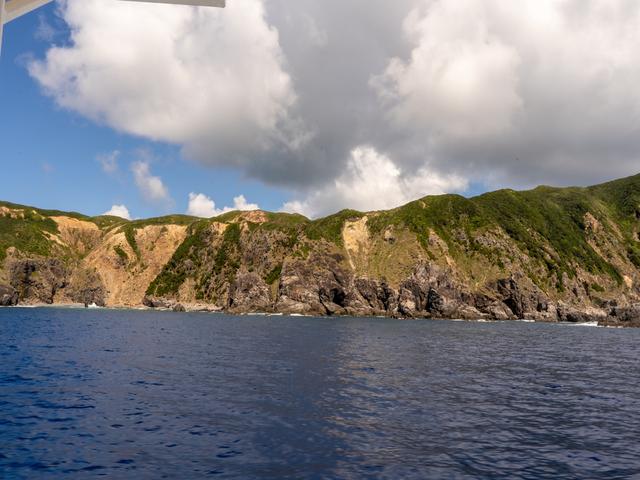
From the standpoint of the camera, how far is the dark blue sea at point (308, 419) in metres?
20.5

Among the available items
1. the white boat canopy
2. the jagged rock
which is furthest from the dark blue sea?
the jagged rock

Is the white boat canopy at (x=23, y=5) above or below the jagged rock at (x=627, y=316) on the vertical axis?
above

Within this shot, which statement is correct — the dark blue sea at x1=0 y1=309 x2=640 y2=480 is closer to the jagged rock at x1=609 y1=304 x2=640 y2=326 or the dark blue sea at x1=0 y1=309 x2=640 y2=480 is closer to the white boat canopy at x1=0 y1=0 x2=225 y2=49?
the white boat canopy at x1=0 y1=0 x2=225 y2=49

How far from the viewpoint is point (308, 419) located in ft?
92.2

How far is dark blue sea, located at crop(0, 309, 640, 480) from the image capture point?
20.5 metres

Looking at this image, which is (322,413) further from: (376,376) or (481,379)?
(481,379)

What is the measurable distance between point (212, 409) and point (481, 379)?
2714cm

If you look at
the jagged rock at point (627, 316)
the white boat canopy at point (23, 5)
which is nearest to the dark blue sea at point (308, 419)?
the white boat canopy at point (23, 5)

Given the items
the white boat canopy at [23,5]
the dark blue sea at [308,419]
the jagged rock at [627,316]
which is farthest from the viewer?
the jagged rock at [627,316]

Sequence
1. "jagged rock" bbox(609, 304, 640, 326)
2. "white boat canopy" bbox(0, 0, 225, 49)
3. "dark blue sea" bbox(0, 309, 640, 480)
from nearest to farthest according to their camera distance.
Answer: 1. "white boat canopy" bbox(0, 0, 225, 49)
2. "dark blue sea" bbox(0, 309, 640, 480)
3. "jagged rock" bbox(609, 304, 640, 326)

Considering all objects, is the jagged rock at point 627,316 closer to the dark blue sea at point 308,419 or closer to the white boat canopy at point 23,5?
the dark blue sea at point 308,419

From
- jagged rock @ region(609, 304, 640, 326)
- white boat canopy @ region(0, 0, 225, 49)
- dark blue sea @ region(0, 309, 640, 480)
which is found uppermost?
white boat canopy @ region(0, 0, 225, 49)

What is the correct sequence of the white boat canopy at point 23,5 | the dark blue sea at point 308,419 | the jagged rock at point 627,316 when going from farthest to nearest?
1. the jagged rock at point 627,316
2. the dark blue sea at point 308,419
3. the white boat canopy at point 23,5

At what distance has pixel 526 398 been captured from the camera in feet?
120
